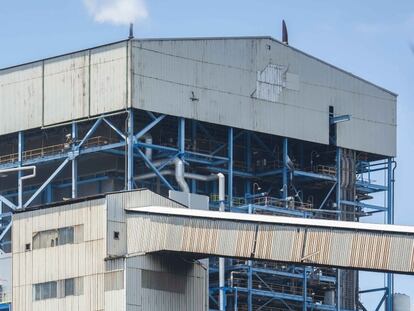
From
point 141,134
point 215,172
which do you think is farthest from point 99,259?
point 215,172

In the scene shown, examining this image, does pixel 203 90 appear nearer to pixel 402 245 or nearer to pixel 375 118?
pixel 375 118

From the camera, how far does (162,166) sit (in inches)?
5773

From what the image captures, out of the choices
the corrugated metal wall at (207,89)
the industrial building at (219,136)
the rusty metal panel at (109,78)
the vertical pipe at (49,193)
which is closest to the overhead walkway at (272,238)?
the industrial building at (219,136)

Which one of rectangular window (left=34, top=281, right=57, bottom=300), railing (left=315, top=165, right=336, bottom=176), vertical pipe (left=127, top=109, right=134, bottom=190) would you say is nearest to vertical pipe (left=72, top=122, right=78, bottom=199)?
vertical pipe (left=127, top=109, right=134, bottom=190)

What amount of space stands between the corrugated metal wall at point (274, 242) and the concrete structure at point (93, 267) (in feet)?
4.41

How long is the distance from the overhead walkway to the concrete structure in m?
1.29

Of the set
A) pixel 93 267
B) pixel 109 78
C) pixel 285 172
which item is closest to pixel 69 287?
pixel 93 267

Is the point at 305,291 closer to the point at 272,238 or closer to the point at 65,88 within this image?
Result: the point at 65,88

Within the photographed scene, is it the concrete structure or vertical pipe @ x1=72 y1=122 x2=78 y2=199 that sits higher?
vertical pipe @ x1=72 y1=122 x2=78 y2=199

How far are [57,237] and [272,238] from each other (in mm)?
13303

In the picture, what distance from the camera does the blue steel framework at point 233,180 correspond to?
145 m

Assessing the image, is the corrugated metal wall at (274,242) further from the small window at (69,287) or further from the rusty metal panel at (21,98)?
the rusty metal panel at (21,98)

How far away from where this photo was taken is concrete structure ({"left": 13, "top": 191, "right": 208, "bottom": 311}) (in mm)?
109812

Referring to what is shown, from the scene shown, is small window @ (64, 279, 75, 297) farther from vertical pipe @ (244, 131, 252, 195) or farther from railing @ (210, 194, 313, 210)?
vertical pipe @ (244, 131, 252, 195)
